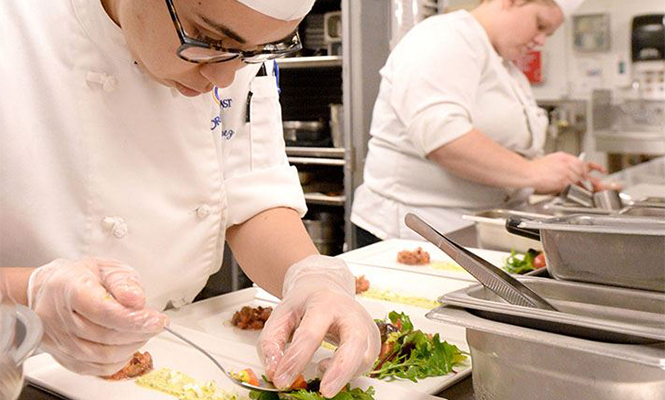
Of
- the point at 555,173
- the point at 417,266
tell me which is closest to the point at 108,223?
the point at 417,266

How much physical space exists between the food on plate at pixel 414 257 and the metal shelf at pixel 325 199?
6.98ft

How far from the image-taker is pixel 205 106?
1230 mm

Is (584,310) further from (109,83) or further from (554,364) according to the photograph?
(109,83)

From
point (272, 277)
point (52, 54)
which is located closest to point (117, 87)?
point (52, 54)

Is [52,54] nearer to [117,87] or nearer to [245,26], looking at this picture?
[117,87]

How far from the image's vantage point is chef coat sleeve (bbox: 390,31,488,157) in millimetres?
2258

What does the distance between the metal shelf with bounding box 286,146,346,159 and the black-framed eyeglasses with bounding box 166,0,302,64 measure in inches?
111

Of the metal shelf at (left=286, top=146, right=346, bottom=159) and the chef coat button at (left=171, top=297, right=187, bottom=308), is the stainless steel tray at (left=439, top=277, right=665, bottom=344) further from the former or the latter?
the metal shelf at (left=286, top=146, right=346, bottom=159)

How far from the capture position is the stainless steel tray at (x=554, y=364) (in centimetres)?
66

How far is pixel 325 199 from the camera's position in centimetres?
395

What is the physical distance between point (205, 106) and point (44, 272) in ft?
1.60

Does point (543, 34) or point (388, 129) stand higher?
point (543, 34)

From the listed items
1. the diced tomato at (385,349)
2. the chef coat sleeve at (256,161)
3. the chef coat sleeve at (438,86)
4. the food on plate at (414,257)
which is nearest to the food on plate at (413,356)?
the diced tomato at (385,349)

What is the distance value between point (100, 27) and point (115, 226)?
0.32 m
